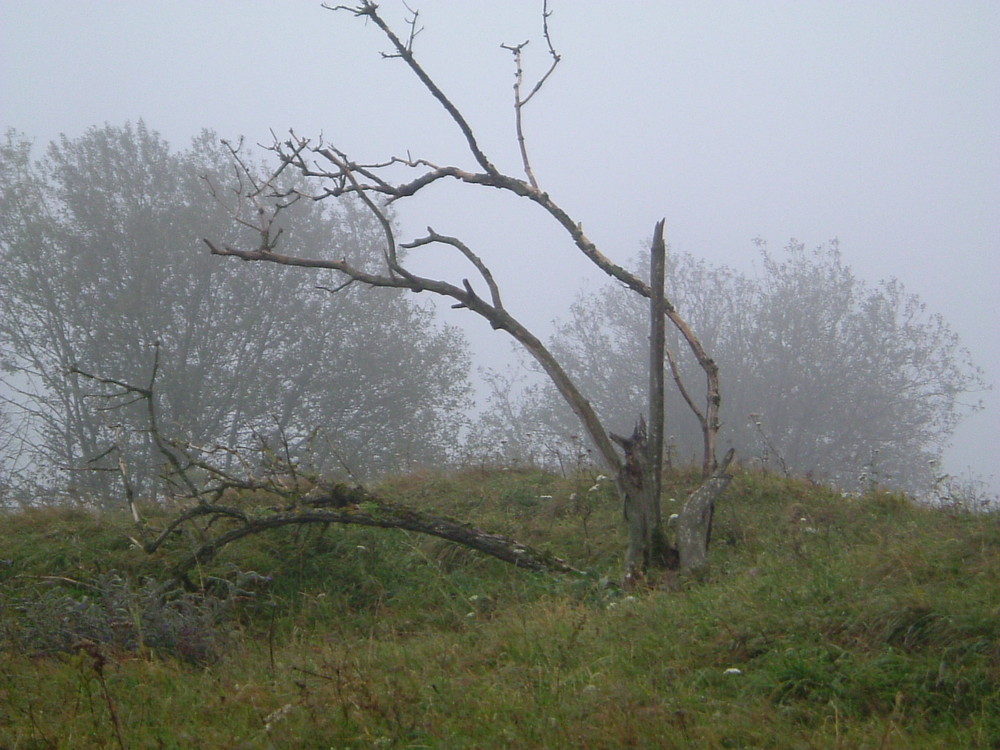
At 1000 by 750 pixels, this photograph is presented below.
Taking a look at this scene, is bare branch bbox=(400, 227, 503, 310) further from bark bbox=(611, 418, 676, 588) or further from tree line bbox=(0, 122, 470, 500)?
tree line bbox=(0, 122, 470, 500)

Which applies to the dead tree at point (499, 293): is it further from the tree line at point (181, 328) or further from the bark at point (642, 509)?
the tree line at point (181, 328)

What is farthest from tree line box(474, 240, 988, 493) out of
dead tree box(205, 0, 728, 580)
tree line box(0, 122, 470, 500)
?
dead tree box(205, 0, 728, 580)

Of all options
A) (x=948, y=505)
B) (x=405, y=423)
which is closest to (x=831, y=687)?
(x=948, y=505)

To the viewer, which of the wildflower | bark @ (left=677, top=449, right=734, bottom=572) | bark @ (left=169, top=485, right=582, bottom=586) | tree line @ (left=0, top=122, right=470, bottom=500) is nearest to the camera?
the wildflower

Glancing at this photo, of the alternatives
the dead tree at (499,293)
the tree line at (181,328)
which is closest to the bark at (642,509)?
the dead tree at (499,293)

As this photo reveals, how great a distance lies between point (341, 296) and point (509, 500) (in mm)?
15368

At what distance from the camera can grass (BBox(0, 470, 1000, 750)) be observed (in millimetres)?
3051

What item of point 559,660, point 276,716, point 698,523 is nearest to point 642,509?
point 698,523

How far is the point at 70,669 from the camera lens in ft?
13.7

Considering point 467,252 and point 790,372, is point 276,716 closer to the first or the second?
point 467,252

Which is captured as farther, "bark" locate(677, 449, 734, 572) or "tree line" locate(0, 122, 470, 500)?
"tree line" locate(0, 122, 470, 500)

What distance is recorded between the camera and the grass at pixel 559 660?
3.05m

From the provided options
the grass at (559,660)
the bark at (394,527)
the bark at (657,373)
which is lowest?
the grass at (559,660)

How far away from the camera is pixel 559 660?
12.4 feet
